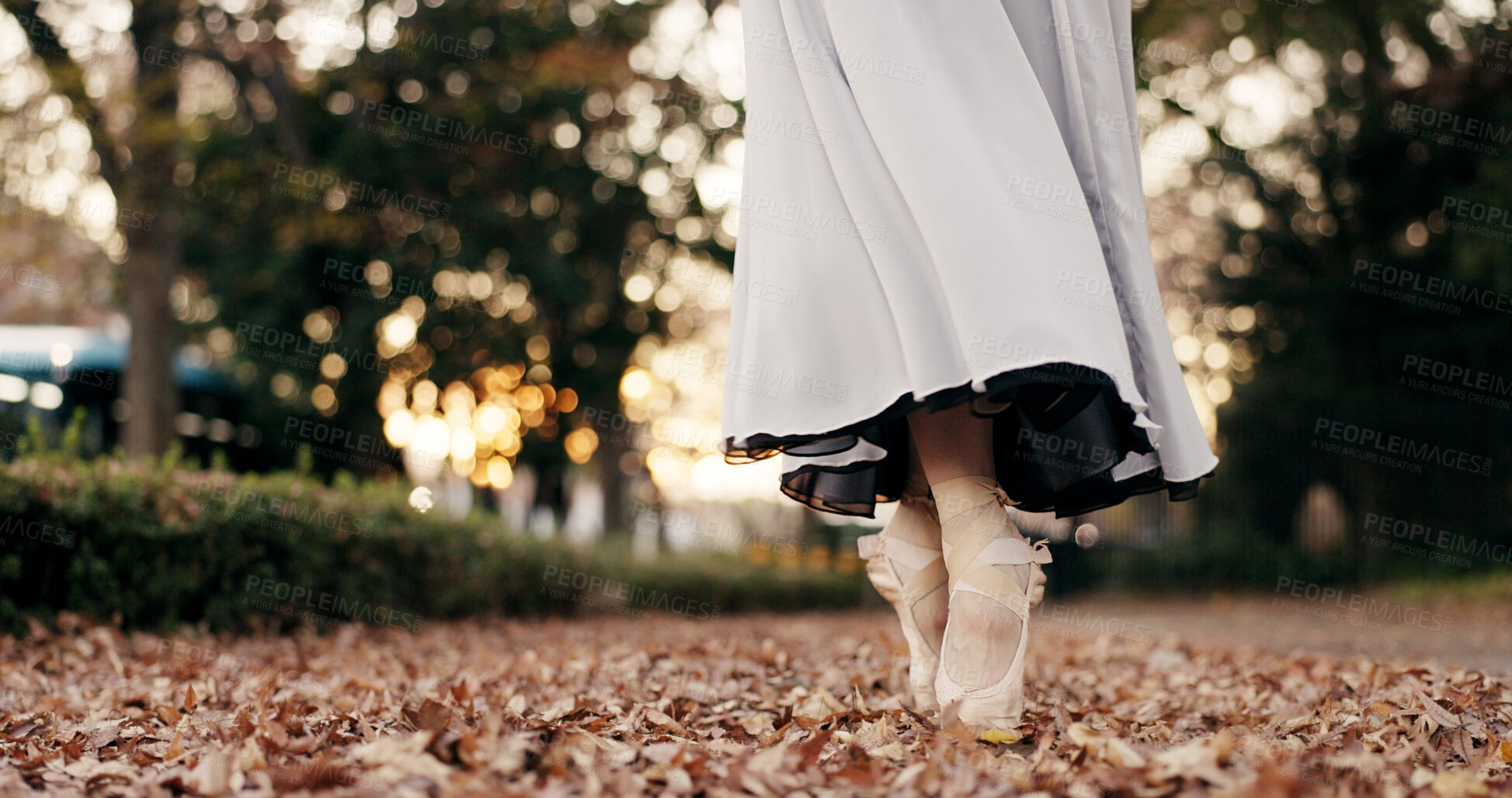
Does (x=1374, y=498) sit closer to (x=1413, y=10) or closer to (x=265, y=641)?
(x=1413, y=10)

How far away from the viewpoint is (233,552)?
4801 millimetres

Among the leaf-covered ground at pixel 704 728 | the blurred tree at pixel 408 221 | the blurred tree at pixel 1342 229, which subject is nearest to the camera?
the leaf-covered ground at pixel 704 728

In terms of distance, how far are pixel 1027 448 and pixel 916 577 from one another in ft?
1.33

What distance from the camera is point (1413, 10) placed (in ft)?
36.7

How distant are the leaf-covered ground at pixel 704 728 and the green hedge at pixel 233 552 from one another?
19.2 inches

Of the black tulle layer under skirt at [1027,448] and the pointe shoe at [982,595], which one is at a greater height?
the black tulle layer under skirt at [1027,448]

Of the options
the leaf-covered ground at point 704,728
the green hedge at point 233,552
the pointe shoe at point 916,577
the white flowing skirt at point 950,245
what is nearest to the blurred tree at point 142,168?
the green hedge at point 233,552

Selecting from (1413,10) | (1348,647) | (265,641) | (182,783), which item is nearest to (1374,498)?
(1413,10)

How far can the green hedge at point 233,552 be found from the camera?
4.17 meters

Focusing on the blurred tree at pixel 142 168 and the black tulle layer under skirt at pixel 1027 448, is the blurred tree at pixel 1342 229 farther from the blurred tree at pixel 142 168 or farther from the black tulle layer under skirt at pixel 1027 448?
the black tulle layer under skirt at pixel 1027 448

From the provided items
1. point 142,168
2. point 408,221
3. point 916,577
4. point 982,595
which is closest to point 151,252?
point 142,168

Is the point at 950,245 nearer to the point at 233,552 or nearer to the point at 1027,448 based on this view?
the point at 1027,448

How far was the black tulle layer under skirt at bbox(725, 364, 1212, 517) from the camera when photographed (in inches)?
68.5

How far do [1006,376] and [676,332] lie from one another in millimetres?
13609
